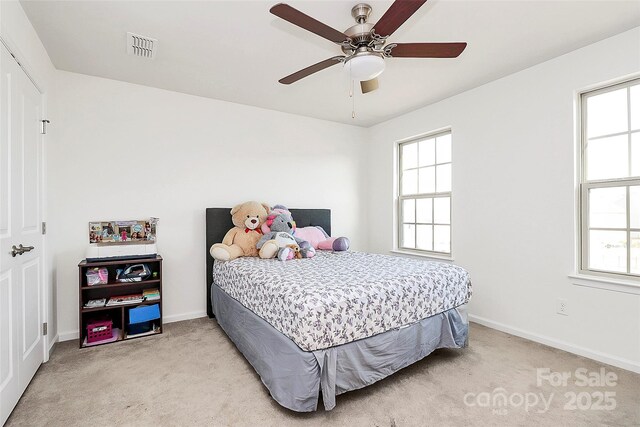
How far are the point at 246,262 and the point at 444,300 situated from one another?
66.0 inches

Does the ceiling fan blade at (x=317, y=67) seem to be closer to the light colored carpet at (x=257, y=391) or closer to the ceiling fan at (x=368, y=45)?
the ceiling fan at (x=368, y=45)

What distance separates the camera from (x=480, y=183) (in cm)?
309

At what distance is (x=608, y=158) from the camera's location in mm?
2355

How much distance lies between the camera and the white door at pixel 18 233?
1613 mm

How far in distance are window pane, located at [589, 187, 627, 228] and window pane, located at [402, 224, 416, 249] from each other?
1838mm

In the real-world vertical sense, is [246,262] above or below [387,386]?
above

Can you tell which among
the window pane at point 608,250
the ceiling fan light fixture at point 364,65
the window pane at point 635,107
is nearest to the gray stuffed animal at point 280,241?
the ceiling fan light fixture at point 364,65

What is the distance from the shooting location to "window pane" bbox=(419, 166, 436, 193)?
3717mm

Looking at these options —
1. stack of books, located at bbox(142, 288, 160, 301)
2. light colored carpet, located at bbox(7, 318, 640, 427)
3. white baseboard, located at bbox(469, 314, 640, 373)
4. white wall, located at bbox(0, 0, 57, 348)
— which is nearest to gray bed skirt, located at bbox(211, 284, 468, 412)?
light colored carpet, located at bbox(7, 318, 640, 427)

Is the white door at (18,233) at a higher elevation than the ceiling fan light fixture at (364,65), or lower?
lower

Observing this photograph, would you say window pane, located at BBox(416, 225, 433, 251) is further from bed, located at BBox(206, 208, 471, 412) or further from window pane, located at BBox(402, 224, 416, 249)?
bed, located at BBox(206, 208, 471, 412)

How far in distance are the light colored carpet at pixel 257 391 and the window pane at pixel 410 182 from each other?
2073 mm

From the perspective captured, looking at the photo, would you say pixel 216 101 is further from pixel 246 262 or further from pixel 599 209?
pixel 599 209

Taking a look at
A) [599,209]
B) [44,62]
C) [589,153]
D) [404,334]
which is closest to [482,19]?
[589,153]
